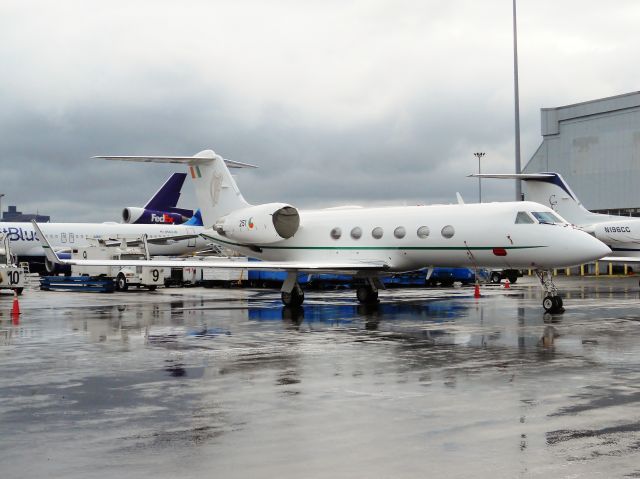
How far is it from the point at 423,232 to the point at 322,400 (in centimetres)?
1476

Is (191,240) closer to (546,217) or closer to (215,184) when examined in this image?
(215,184)

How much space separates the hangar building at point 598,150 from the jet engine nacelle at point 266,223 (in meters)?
42.5

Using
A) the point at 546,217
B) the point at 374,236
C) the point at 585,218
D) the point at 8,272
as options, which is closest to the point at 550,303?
the point at 546,217

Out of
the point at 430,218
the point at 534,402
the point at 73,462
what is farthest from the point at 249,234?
the point at 73,462

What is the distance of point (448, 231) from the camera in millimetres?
22703

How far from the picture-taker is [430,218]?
23.3 metres

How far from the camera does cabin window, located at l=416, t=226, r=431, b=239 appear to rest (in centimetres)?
2320

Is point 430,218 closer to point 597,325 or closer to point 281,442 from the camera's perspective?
point 597,325

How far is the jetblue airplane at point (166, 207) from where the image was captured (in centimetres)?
6488

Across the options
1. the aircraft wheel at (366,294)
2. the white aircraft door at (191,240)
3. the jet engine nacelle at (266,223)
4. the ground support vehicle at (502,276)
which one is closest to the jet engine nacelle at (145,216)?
the white aircraft door at (191,240)

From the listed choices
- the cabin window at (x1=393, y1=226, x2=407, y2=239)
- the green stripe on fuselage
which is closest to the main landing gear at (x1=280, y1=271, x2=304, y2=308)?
the green stripe on fuselage

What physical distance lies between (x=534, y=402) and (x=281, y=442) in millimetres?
3164

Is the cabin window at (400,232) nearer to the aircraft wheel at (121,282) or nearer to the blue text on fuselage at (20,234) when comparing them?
the aircraft wheel at (121,282)

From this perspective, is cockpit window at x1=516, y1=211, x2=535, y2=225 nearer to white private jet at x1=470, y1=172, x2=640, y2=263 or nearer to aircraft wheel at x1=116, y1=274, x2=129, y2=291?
white private jet at x1=470, y1=172, x2=640, y2=263
